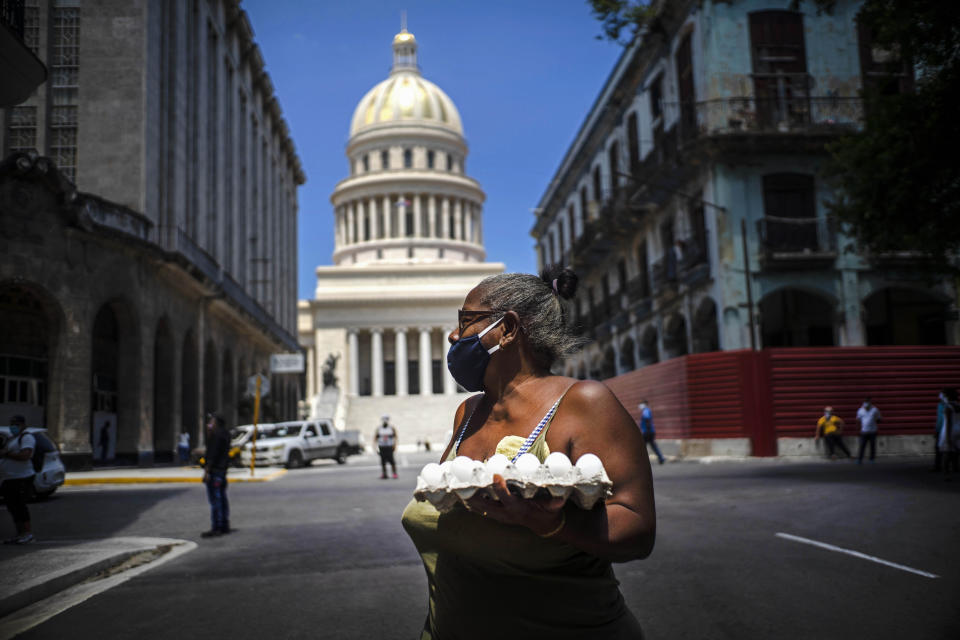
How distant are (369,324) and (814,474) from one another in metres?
69.2

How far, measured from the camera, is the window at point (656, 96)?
31.3 metres

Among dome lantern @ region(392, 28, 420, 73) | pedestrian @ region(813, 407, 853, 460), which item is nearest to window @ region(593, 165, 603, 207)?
pedestrian @ region(813, 407, 853, 460)

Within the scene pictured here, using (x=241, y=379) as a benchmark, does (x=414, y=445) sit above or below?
below

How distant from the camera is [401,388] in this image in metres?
80.9

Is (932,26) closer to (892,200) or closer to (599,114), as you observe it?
(892,200)

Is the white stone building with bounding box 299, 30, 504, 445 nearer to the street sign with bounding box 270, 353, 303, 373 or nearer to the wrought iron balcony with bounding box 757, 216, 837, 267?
the street sign with bounding box 270, 353, 303, 373

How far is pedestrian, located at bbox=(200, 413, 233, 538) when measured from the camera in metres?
10.9

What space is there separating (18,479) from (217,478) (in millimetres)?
2229

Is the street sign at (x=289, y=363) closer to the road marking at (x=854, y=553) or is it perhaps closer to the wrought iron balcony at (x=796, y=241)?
the wrought iron balcony at (x=796, y=241)

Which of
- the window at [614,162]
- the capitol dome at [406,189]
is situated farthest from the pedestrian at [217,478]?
the capitol dome at [406,189]

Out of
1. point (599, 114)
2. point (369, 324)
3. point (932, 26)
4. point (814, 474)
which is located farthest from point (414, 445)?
point (932, 26)

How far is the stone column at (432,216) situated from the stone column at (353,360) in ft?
70.7

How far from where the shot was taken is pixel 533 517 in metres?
1.95

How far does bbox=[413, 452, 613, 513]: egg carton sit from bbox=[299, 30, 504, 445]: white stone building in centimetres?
6066
